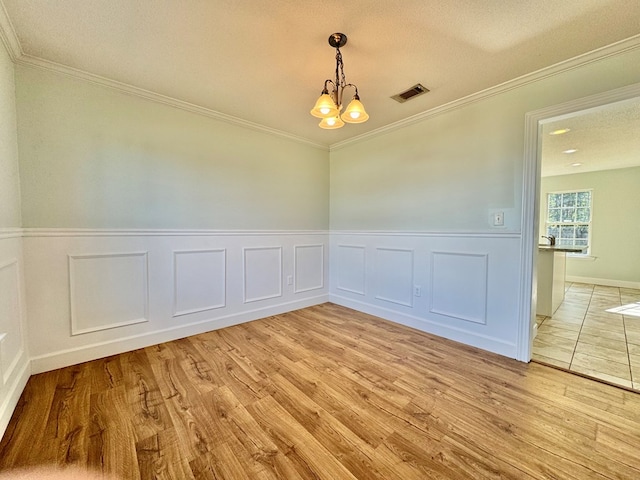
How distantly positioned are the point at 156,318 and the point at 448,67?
3.27 metres

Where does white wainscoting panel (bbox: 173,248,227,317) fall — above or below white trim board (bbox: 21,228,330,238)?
below

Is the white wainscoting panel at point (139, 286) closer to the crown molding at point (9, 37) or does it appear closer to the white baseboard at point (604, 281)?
the crown molding at point (9, 37)

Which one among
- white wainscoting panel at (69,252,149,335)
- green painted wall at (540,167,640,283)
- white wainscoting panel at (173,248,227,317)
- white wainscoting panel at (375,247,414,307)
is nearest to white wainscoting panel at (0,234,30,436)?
white wainscoting panel at (69,252,149,335)

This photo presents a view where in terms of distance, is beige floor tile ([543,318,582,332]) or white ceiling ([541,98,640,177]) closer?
white ceiling ([541,98,640,177])

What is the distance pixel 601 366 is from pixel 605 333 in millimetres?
1041

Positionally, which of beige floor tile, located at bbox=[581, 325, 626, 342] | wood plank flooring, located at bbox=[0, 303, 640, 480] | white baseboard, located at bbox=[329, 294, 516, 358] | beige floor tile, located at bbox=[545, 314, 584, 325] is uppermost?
white baseboard, located at bbox=[329, 294, 516, 358]

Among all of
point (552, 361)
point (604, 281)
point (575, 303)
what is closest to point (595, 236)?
point (604, 281)

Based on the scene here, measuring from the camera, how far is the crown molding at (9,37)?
1477 mm

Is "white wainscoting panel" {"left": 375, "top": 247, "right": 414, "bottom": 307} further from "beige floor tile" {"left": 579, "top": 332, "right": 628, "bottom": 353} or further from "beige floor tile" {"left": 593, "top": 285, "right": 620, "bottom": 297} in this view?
"beige floor tile" {"left": 593, "top": 285, "right": 620, "bottom": 297}

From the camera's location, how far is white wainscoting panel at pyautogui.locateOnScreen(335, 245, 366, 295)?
3.46 m

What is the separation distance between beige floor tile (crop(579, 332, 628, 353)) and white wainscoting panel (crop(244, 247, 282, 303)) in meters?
3.26

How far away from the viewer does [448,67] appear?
76.3 inches

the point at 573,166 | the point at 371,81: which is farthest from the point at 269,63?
the point at 573,166

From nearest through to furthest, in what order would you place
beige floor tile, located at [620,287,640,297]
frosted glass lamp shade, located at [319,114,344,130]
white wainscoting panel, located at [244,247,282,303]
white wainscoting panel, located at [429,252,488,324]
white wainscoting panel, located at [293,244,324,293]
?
1. frosted glass lamp shade, located at [319,114,344,130]
2. white wainscoting panel, located at [429,252,488,324]
3. white wainscoting panel, located at [244,247,282,303]
4. white wainscoting panel, located at [293,244,324,293]
5. beige floor tile, located at [620,287,640,297]
